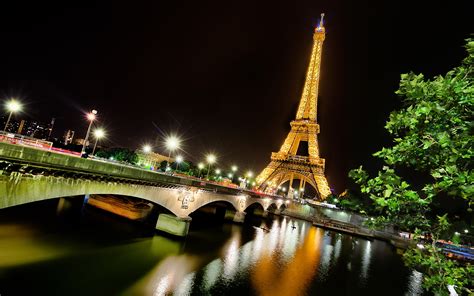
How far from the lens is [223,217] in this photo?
2039 inches

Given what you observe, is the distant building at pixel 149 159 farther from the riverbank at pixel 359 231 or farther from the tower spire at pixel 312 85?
the tower spire at pixel 312 85

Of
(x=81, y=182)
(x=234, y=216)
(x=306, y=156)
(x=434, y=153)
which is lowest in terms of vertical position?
(x=234, y=216)

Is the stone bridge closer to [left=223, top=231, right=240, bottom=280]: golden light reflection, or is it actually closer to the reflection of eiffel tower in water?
[left=223, top=231, right=240, bottom=280]: golden light reflection

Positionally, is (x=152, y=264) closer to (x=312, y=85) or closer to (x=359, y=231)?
(x=359, y=231)

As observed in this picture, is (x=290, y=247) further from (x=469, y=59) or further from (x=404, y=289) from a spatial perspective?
(x=469, y=59)

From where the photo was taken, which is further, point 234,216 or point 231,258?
point 234,216

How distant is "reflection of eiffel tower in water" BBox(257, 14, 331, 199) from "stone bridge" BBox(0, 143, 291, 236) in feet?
183

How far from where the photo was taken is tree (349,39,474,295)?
396cm

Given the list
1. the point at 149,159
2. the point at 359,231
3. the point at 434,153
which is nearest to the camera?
the point at 434,153

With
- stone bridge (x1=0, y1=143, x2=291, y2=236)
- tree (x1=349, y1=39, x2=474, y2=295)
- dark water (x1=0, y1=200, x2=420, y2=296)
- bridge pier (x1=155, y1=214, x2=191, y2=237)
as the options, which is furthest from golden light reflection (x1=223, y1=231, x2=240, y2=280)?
tree (x1=349, y1=39, x2=474, y2=295)

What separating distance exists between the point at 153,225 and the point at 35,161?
71.1ft

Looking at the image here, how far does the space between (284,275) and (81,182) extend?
62.6 feet

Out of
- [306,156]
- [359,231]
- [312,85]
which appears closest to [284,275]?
[359,231]

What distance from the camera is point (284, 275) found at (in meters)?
23.8
